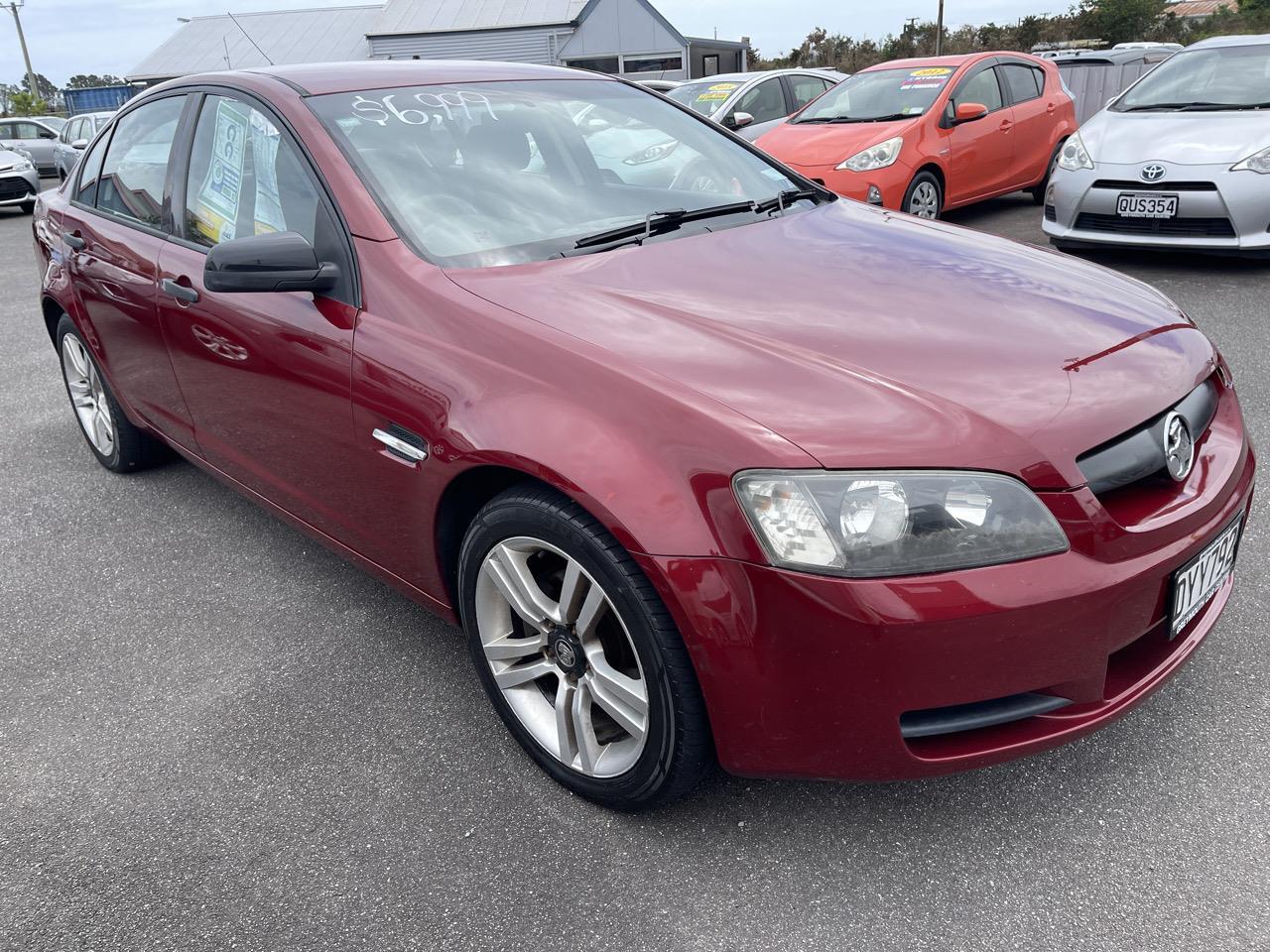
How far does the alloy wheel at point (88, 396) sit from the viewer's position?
3.94 metres

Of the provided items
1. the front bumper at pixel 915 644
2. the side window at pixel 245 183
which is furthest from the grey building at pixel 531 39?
the front bumper at pixel 915 644

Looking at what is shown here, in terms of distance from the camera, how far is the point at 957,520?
1626 mm

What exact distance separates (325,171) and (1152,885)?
7.71 ft

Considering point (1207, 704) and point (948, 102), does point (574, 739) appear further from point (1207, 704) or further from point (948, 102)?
point (948, 102)

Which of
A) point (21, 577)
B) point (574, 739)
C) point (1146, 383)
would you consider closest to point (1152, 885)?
point (1146, 383)

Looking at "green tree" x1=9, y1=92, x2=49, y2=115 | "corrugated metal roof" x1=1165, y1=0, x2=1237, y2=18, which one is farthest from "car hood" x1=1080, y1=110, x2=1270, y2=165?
"corrugated metal roof" x1=1165, y1=0, x2=1237, y2=18

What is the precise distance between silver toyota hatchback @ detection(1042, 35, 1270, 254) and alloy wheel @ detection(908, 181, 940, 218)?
1.16 metres

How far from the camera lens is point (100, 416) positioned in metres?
4.02

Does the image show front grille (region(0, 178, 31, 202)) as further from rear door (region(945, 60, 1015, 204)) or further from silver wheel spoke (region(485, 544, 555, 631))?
silver wheel spoke (region(485, 544, 555, 631))

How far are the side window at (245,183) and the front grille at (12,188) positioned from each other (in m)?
14.1

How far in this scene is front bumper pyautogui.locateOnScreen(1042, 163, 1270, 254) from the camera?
5.54 m

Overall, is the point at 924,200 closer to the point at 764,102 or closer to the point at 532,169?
the point at 764,102

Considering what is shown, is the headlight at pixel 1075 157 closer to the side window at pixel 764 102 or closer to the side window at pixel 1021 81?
the side window at pixel 1021 81

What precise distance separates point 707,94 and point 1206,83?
4997mm
